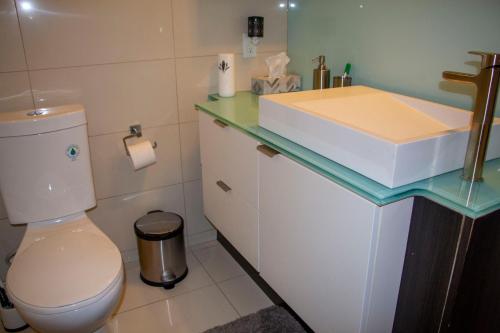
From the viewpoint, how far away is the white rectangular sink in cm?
102

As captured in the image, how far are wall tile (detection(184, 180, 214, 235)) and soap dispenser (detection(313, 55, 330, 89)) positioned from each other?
0.85m

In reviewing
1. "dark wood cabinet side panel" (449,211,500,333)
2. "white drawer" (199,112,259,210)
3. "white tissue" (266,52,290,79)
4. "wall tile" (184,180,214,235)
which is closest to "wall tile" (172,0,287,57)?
"white tissue" (266,52,290,79)

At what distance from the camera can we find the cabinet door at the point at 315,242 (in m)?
1.13

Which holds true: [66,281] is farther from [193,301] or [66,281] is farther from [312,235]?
[312,235]

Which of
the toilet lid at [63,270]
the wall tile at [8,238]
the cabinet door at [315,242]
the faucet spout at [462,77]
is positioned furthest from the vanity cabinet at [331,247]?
the wall tile at [8,238]

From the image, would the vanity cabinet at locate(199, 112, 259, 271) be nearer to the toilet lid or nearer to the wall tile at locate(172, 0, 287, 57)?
the wall tile at locate(172, 0, 287, 57)

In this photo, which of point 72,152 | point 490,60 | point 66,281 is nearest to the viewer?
point 490,60

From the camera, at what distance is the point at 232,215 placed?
72.9 inches

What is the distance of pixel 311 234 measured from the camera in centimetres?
130

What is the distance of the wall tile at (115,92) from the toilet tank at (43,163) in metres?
0.13

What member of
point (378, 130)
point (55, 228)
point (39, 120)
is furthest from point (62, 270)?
point (378, 130)

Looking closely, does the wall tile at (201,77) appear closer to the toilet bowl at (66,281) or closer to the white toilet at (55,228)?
the white toilet at (55,228)

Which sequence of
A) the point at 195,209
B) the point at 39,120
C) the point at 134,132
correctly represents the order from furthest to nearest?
the point at 195,209
the point at 134,132
the point at 39,120

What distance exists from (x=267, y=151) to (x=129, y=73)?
846 millimetres
